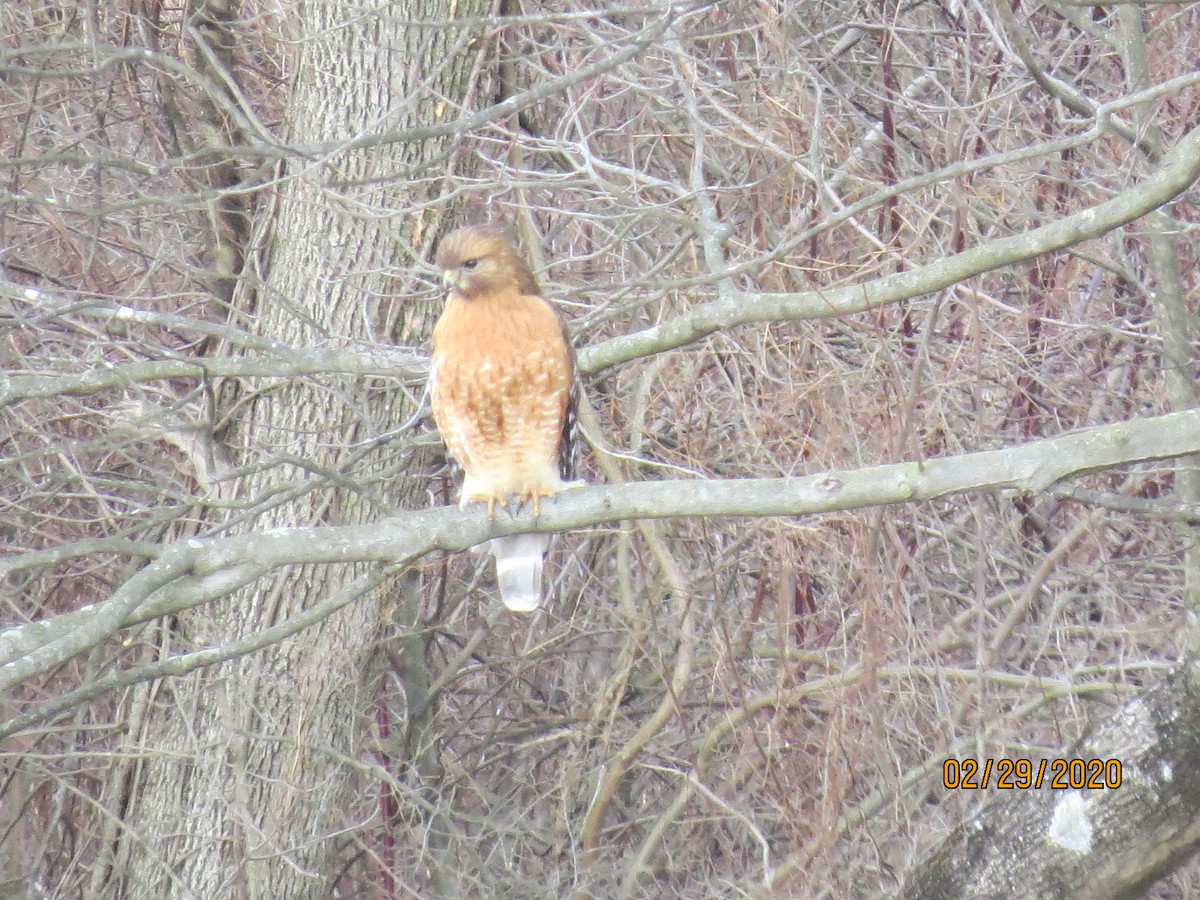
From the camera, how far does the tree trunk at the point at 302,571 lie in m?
4.86

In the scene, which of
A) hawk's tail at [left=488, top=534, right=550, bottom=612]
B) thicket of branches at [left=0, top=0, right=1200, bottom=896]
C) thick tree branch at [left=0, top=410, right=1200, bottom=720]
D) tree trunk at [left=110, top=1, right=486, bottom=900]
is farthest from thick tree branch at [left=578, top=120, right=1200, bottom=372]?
tree trunk at [left=110, top=1, right=486, bottom=900]

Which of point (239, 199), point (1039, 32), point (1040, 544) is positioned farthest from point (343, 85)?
point (1040, 544)

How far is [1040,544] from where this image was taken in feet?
16.9

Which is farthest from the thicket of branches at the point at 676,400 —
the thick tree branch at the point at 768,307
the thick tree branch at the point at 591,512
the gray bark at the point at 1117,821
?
the gray bark at the point at 1117,821

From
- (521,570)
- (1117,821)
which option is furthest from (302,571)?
(1117,821)

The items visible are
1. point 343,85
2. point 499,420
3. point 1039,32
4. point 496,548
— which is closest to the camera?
point 499,420

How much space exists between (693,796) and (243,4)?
11.7 ft

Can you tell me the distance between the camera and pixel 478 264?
3969 mm

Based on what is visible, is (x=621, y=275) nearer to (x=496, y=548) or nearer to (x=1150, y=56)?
(x=496, y=548)

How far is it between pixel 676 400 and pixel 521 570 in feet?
2.69

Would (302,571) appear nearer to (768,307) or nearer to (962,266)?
(768,307)
